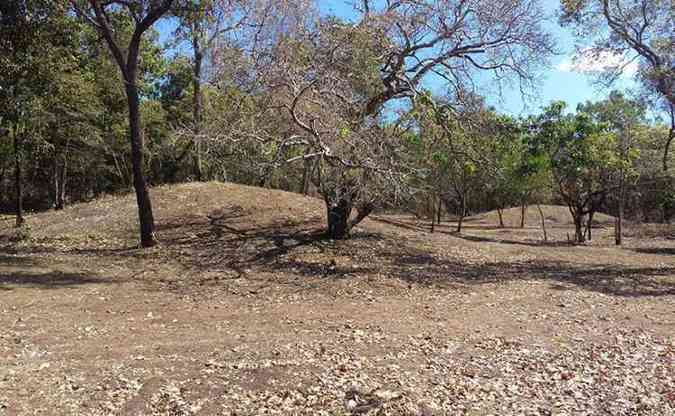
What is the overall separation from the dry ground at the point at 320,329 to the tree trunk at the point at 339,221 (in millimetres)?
302

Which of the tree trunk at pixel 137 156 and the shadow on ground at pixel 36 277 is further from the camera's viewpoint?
the tree trunk at pixel 137 156

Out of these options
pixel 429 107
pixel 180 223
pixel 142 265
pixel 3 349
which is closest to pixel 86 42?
pixel 180 223

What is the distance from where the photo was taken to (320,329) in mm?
6215

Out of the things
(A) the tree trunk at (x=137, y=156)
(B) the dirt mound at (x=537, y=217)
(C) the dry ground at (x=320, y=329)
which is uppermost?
(A) the tree trunk at (x=137, y=156)

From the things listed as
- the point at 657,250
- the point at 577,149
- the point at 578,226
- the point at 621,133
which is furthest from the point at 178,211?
the point at 621,133

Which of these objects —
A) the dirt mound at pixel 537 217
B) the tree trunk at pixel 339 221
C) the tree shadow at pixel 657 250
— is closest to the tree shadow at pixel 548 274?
the tree trunk at pixel 339 221

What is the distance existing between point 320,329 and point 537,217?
90.7 feet

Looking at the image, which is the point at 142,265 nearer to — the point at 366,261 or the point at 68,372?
the point at 366,261

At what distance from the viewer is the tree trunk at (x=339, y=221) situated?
11.6m

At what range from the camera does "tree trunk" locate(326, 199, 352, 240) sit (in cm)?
1159

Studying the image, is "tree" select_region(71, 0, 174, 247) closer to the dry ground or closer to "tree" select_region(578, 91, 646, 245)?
the dry ground

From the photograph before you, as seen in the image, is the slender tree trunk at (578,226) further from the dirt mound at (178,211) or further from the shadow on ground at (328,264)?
the dirt mound at (178,211)

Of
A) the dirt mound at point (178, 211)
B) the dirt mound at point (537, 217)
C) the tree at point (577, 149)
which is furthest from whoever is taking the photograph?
the dirt mound at point (537, 217)

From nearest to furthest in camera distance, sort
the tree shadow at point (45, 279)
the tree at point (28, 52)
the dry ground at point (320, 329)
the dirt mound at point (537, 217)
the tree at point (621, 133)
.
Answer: the dry ground at point (320, 329)
the tree shadow at point (45, 279)
the tree at point (28, 52)
the tree at point (621, 133)
the dirt mound at point (537, 217)
